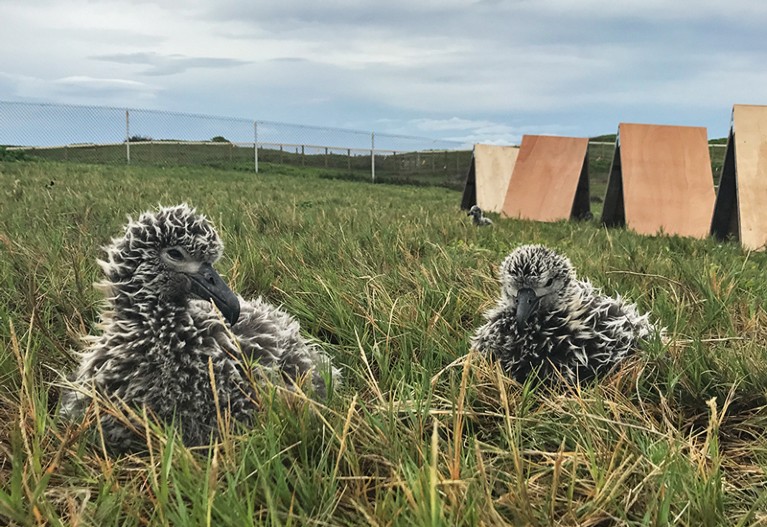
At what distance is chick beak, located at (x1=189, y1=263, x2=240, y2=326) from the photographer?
2342 mm

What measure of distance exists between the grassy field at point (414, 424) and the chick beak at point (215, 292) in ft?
1.48

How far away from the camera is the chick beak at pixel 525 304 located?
9.02 ft

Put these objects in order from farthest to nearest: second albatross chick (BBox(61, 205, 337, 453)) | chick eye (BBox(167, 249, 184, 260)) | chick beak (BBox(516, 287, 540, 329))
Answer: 1. chick beak (BBox(516, 287, 540, 329))
2. chick eye (BBox(167, 249, 184, 260))
3. second albatross chick (BBox(61, 205, 337, 453))

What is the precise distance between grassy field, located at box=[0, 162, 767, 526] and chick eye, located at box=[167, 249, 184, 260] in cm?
65

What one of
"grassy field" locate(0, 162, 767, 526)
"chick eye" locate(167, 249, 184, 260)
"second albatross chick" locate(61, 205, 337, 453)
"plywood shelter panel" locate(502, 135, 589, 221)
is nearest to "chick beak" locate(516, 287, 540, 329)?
"grassy field" locate(0, 162, 767, 526)

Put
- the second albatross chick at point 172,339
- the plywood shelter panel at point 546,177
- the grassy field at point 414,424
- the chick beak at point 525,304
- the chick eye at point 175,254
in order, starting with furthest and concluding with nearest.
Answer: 1. the plywood shelter panel at point 546,177
2. the chick beak at point 525,304
3. the chick eye at point 175,254
4. the second albatross chick at point 172,339
5. the grassy field at point 414,424

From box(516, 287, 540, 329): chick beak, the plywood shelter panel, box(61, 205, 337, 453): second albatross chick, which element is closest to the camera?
box(61, 205, 337, 453): second albatross chick

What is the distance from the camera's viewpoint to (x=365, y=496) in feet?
5.52

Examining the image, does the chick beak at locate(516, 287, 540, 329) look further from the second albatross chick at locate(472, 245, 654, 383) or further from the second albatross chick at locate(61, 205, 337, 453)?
the second albatross chick at locate(61, 205, 337, 453)

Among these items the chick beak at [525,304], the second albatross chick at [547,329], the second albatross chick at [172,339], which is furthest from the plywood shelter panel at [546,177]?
the second albatross chick at [172,339]

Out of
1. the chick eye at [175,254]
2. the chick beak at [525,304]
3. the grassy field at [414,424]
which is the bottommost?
the grassy field at [414,424]

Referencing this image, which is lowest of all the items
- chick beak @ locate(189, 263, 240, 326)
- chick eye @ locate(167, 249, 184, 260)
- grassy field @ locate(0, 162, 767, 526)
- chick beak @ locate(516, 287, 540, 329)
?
grassy field @ locate(0, 162, 767, 526)

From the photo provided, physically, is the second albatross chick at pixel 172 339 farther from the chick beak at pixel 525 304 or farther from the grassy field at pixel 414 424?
the chick beak at pixel 525 304

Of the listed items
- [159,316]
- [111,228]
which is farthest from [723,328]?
[111,228]
